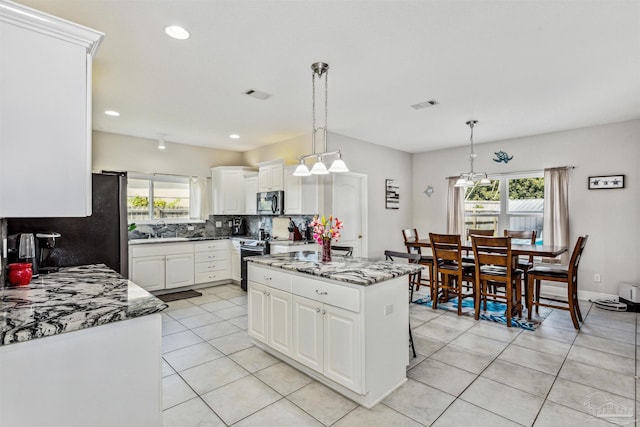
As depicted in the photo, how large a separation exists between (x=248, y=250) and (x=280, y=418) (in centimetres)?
353

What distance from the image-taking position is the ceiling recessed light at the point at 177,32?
228 cm

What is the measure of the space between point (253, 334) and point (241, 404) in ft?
2.86

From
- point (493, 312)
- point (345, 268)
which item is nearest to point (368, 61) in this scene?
point (345, 268)

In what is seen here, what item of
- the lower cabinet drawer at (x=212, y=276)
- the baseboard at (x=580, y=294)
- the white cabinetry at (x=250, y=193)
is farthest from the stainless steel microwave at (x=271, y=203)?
the baseboard at (x=580, y=294)

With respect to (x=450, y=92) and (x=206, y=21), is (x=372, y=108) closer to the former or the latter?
(x=450, y=92)

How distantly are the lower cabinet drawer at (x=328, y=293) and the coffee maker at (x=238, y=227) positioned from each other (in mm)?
4323

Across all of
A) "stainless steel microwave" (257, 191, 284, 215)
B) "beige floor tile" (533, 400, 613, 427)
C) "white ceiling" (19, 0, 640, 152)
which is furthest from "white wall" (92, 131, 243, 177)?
"beige floor tile" (533, 400, 613, 427)

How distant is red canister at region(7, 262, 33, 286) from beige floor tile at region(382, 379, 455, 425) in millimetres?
2444

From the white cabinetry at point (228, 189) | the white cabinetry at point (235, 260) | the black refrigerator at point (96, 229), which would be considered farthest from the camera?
the white cabinetry at point (228, 189)

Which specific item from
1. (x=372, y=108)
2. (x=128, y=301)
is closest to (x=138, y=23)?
(x=128, y=301)

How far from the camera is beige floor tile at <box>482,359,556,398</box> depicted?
8.08 ft

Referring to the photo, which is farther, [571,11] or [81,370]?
[571,11]

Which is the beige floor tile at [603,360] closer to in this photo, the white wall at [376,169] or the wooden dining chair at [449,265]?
the wooden dining chair at [449,265]

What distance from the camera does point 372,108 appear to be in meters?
4.01
